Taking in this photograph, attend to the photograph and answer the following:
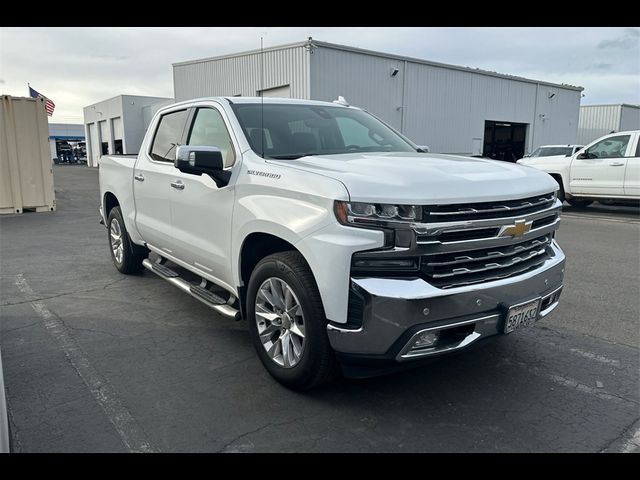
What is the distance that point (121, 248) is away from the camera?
21.1 ft

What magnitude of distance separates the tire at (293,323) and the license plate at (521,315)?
1052 mm

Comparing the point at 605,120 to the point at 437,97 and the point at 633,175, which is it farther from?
the point at 633,175

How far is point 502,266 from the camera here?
10.4 ft

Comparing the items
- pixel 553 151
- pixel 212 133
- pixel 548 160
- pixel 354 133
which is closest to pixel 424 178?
pixel 354 133

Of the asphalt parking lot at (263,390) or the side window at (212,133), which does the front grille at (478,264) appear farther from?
the side window at (212,133)

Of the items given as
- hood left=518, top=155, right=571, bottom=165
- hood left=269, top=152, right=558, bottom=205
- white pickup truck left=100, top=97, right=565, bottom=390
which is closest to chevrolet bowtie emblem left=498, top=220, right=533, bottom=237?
white pickup truck left=100, top=97, right=565, bottom=390

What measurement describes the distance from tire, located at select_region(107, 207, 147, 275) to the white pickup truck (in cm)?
207

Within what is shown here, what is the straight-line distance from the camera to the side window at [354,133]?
442cm

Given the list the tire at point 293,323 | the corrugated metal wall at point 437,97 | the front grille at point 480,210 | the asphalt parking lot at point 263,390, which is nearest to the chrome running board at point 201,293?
the tire at point 293,323

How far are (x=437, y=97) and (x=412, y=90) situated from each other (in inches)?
69.0

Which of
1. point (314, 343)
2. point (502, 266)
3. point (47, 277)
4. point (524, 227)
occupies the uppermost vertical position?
point (524, 227)

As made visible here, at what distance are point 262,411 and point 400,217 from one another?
57.5 inches
